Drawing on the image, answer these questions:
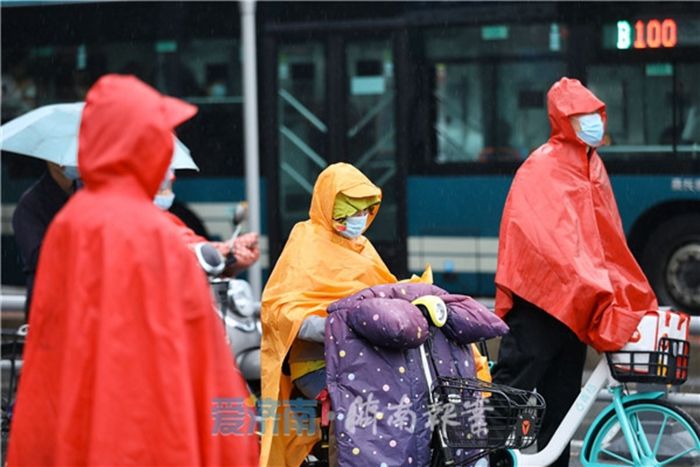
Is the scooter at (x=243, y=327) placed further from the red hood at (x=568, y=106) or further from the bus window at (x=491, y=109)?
the bus window at (x=491, y=109)

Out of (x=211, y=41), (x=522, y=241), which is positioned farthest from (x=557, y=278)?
(x=211, y=41)

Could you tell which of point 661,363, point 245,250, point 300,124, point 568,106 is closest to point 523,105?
point 300,124

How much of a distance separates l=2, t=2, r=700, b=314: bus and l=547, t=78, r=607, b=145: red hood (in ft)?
22.8

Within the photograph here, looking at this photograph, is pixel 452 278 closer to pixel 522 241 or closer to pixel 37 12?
pixel 37 12

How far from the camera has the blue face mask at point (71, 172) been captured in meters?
7.00

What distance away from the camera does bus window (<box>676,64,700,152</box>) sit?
1349 centimetres

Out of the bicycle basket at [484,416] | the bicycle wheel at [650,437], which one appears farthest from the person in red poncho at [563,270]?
the bicycle basket at [484,416]

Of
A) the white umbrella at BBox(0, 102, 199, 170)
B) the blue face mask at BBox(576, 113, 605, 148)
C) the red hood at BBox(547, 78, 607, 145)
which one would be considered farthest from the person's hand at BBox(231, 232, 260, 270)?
the blue face mask at BBox(576, 113, 605, 148)

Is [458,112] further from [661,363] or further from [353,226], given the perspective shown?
[353,226]

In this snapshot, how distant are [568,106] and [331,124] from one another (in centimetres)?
789

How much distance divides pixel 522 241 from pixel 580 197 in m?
0.32

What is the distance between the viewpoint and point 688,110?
13.6 meters

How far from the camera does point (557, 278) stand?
6.36 meters

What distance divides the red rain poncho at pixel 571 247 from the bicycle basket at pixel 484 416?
1.10 meters
